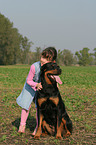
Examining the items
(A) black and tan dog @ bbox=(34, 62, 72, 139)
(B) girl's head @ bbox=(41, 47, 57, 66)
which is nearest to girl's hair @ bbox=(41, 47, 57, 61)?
(B) girl's head @ bbox=(41, 47, 57, 66)

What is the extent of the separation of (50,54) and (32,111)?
3.45 metres

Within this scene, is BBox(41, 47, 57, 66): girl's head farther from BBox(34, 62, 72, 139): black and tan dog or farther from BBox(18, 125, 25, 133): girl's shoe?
BBox(18, 125, 25, 133): girl's shoe

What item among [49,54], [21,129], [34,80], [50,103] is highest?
[49,54]

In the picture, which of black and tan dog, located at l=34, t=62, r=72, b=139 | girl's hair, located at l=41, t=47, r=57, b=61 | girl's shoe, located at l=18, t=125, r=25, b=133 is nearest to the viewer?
black and tan dog, located at l=34, t=62, r=72, b=139

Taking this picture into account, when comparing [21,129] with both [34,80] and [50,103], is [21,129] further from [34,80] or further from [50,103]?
[50,103]

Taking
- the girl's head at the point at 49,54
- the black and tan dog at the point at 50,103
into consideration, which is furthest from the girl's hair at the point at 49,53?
the black and tan dog at the point at 50,103

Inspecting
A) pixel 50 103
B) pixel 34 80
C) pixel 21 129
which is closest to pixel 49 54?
pixel 34 80

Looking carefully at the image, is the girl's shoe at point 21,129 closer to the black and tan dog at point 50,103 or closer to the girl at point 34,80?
the girl at point 34,80

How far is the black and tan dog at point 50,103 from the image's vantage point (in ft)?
13.2

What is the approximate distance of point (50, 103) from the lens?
4055mm

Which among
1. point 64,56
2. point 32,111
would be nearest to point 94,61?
point 64,56

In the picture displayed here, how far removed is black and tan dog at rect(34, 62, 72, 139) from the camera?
4.02 m

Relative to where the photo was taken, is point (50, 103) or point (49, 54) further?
point (49, 54)

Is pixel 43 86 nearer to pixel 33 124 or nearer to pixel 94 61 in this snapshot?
pixel 33 124
